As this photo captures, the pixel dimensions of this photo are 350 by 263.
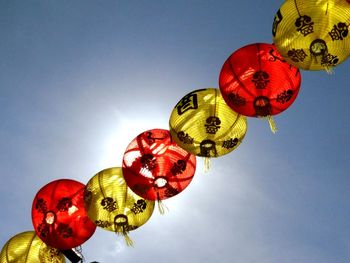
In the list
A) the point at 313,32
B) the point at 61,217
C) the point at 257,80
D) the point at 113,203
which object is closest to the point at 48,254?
the point at 61,217

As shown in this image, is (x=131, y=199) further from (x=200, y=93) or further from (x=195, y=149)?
(x=200, y=93)

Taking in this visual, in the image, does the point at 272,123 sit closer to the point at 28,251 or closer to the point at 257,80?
the point at 257,80

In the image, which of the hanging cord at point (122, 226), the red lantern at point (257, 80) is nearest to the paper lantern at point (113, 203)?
the hanging cord at point (122, 226)

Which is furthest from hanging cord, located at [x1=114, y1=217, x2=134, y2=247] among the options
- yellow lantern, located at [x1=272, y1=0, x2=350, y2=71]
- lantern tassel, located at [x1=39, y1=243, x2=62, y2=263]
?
yellow lantern, located at [x1=272, y1=0, x2=350, y2=71]

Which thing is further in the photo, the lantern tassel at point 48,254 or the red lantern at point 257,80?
the lantern tassel at point 48,254

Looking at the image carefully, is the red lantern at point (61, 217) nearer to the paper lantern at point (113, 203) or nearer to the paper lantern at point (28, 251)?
the paper lantern at point (113, 203)

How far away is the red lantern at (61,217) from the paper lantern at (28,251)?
69 centimetres

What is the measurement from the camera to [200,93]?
7.09m

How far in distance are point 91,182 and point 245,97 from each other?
9.50ft

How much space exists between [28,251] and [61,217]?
1.21m

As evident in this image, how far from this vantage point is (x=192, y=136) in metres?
6.93

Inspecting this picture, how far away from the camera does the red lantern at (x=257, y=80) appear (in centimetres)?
659

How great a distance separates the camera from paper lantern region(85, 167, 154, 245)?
7.42m

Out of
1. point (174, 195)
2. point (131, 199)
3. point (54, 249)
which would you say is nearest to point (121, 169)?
point (131, 199)
